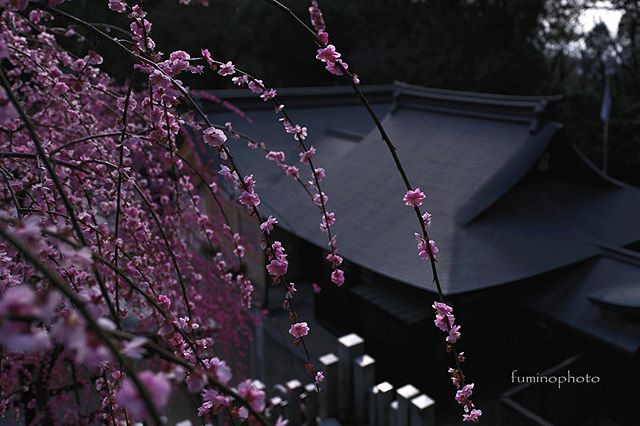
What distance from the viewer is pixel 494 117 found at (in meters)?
7.88

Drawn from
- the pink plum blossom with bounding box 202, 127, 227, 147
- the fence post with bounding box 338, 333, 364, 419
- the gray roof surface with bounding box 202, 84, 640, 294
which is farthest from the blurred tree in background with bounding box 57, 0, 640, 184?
the pink plum blossom with bounding box 202, 127, 227, 147

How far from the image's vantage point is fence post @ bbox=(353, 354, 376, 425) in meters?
4.25

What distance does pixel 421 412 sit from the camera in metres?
3.62

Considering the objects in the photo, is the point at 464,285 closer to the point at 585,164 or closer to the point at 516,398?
the point at 516,398

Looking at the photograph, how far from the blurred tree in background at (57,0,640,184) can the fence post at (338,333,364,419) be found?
1083 cm

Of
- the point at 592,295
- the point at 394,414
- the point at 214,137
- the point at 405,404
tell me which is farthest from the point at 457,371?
the point at 592,295

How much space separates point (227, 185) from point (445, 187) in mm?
3649

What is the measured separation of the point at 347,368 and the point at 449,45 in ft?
49.4

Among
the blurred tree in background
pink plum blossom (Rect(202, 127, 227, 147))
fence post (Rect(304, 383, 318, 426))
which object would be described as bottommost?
fence post (Rect(304, 383, 318, 426))

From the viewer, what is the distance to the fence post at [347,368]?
4.34 m

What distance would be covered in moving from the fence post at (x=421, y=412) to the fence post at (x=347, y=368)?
2.47ft

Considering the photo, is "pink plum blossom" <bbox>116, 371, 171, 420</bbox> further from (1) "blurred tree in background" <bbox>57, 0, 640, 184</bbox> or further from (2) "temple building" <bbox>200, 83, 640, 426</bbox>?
(1) "blurred tree in background" <bbox>57, 0, 640, 184</bbox>

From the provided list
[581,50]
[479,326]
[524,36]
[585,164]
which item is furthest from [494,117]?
[524,36]

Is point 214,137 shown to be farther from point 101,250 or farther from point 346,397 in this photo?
point 346,397
